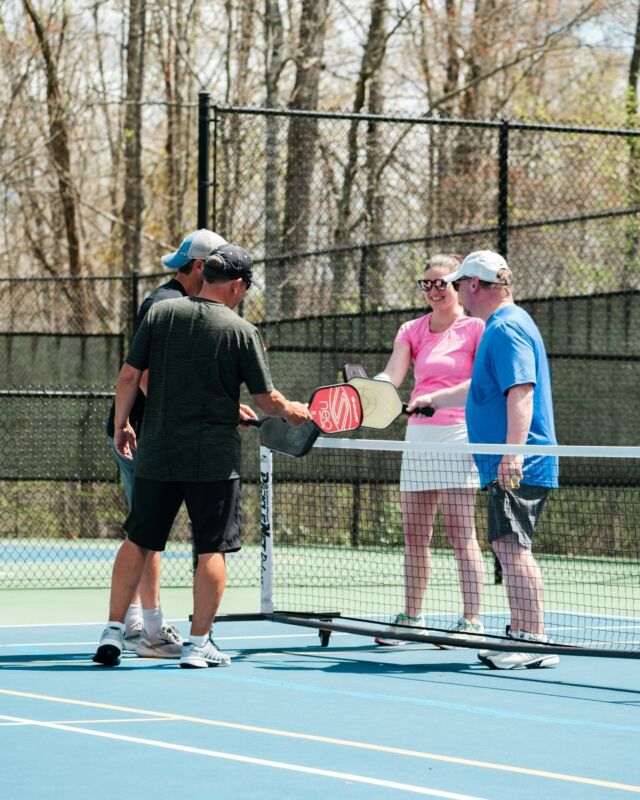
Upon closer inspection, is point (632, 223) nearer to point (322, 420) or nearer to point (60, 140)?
point (322, 420)

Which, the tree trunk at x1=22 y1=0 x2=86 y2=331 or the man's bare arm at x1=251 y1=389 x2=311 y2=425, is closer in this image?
the man's bare arm at x1=251 y1=389 x2=311 y2=425

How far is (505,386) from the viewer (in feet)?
23.4

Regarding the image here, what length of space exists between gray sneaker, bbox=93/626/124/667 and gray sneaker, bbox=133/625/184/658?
351 millimetres

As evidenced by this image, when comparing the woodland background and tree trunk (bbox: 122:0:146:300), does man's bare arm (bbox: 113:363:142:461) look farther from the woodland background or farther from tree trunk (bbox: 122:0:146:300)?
tree trunk (bbox: 122:0:146:300)

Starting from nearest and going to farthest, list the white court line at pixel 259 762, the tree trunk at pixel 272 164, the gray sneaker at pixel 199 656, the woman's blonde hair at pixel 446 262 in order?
the white court line at pixel 259 762
the gray sneaker at pixel 199 656
the woman's blonde hair at pixel 446 262
the tree trunk at pixel 272 164

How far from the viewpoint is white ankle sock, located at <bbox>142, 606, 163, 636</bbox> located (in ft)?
24.4

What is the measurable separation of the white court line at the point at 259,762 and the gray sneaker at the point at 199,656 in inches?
56.0

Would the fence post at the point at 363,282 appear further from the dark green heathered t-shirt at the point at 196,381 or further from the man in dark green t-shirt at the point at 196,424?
the dark green heathered t-shirt at the point at 196,381

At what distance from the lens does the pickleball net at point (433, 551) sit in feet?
25.3

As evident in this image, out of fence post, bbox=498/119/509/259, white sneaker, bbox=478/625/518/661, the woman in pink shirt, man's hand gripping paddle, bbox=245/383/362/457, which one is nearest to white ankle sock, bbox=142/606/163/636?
man's hand gripping paddle, bbox=245/383/362/457

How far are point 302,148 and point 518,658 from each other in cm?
995

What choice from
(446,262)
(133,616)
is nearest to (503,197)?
(446,262)

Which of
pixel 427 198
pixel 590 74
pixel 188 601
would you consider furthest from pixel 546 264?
pixel 590 74

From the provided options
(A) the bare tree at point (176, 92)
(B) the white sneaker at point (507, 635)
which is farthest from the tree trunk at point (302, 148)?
(B) the white sneaker at point (507, 635)
